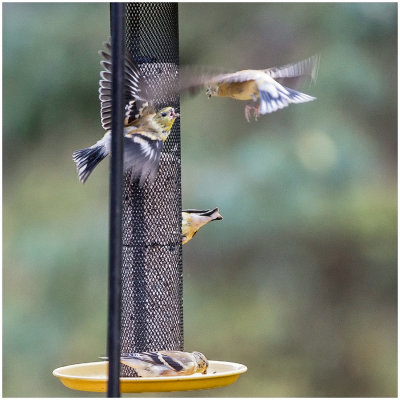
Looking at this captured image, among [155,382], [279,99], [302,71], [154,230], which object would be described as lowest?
[155,382]

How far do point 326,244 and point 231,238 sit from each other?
2.23 feet

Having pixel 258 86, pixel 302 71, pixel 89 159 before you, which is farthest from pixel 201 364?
pixel 302 71

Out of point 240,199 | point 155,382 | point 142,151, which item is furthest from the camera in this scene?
point 240,199

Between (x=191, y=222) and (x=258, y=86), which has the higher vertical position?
(x=258, y=86)

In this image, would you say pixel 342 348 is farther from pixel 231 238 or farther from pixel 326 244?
pixel 231 238

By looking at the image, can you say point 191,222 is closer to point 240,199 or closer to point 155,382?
point 155,382

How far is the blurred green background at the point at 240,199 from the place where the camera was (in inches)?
229

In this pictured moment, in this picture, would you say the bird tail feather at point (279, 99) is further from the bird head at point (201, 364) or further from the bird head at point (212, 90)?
the bird head at point (201, 364)

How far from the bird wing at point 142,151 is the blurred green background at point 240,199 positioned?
2897mm

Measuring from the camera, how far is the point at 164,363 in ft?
7.68

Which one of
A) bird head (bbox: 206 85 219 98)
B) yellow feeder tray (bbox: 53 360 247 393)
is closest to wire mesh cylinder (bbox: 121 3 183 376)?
bird head (bbox: 206 85 219 98)

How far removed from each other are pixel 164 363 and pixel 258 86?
33.2 inches

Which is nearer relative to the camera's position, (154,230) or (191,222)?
(154,230)

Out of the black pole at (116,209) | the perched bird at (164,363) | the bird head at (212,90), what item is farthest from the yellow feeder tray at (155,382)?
the bird head at (212,90)
